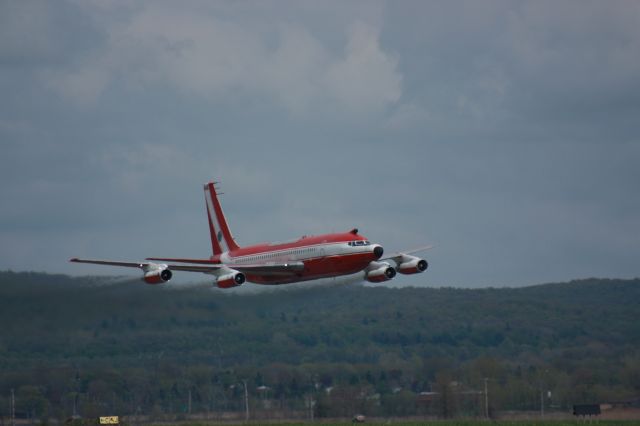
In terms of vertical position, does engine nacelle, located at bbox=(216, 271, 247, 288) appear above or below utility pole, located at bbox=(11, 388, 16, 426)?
above

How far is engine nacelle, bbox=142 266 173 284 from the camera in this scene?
238 ft

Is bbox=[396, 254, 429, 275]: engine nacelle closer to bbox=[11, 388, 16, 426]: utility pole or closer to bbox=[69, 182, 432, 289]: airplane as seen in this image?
bbox=[69, 182, 432, 289]: airplane

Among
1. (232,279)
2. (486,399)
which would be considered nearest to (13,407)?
(232,279)

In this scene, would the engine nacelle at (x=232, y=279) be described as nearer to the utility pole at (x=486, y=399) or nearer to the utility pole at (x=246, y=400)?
the utility pole at (x=246, y=400)

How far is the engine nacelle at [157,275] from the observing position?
72500mm

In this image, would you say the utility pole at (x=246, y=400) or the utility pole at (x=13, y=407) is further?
the utility pole at (x=246, y=400)

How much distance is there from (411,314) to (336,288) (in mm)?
74846

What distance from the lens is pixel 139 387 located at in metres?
90.6

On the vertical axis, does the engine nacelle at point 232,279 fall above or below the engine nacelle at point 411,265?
below

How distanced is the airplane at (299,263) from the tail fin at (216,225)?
182 inches

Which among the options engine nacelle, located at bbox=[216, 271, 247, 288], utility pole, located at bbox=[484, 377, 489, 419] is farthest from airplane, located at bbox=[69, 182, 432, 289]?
utility pole, located at bbox=[484, 377, 489, 419]

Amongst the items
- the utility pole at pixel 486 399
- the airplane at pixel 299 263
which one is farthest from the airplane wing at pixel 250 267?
the utility pole at pixel 486 399

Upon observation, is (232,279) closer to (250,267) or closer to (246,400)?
(250,267)

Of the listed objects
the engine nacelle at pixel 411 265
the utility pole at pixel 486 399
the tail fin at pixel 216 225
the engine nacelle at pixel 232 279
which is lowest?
the utility pole at pixel 486 399
